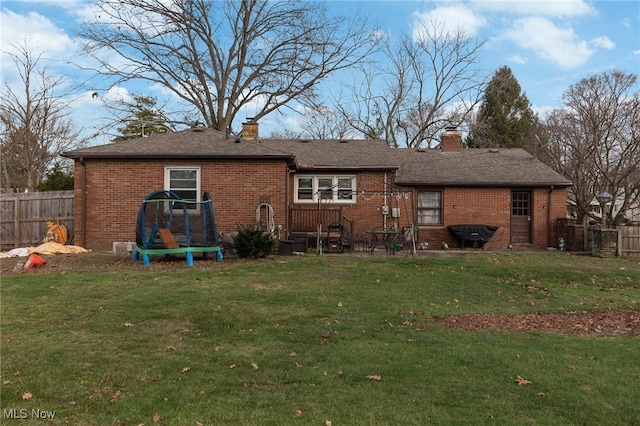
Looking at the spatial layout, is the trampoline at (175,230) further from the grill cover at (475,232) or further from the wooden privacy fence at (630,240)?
the wooden privacy fence at (630,240)

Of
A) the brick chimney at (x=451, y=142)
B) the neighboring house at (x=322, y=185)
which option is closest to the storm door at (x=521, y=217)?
the neighboring house at (x=322, y=185)

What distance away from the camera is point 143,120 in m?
27.4

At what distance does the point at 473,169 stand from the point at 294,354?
1595cm

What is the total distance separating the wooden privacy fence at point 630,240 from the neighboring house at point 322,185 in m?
2.28

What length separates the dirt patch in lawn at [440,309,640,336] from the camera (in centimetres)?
654

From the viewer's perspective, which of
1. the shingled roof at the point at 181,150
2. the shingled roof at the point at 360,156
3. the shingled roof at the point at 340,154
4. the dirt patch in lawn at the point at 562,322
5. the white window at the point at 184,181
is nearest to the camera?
the dirt patch in lawn at the point at 562,322

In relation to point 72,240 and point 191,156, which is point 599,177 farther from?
point 72,240

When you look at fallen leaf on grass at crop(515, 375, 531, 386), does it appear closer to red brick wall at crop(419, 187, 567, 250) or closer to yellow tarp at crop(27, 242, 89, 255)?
yellow tarp at crop(27, 242, 89, 255)

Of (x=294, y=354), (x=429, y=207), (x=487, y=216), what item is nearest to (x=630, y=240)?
(x=487, y=216)

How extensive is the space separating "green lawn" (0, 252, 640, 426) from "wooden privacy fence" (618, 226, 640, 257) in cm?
827

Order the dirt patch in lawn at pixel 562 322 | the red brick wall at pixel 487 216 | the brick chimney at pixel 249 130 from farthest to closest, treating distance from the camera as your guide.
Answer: the brick chimney at pixel 249 130 → the red brick wall at pixel 487 216 → the dirt patch in lawn at pixel 562 322

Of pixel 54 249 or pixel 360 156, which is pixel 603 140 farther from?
pixel 54 249

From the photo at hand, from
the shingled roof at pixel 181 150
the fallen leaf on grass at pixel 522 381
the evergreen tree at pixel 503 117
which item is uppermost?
the evergreen tree at pixel 503 117

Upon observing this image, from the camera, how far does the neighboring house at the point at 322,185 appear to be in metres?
14.1
